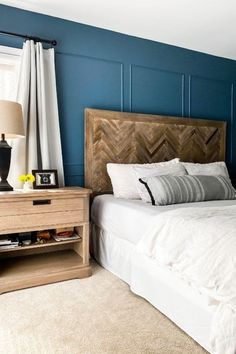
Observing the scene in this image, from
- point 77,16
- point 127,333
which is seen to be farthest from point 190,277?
point 77,16

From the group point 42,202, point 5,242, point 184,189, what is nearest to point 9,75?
point 42,202

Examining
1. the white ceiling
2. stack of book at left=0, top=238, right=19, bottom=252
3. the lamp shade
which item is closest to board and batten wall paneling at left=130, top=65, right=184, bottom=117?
the white ceiling

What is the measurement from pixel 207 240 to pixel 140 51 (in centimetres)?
260

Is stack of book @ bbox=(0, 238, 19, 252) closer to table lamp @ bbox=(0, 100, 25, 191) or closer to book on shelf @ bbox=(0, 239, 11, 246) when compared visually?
book on shelf @ bbox=(0, 239, 11, 246)

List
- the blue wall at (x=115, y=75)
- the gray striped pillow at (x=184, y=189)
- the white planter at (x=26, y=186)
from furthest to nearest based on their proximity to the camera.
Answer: the blue wall at (x=115, y=75) → the white planter at (x=26, y=186) → the gray striped pillow at (x=184, y=189)

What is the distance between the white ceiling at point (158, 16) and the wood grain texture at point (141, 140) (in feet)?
3.00

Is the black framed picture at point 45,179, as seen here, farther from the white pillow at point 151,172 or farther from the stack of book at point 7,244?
the white pillow at point 151,172

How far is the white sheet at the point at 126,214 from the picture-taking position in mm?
2188

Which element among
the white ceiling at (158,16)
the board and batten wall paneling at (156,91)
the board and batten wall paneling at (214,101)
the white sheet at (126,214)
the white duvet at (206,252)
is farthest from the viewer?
the board and batten wall paneling at (214,101)

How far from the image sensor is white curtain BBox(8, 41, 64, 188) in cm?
273

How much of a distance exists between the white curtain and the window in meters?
0.10

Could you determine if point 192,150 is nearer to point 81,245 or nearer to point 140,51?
point 140,51

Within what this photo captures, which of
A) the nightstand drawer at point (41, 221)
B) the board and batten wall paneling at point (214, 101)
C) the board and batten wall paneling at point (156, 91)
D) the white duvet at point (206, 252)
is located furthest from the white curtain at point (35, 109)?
the board and batten wall paneling at point (214, 101)

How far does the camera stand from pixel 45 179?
8.74 feet
